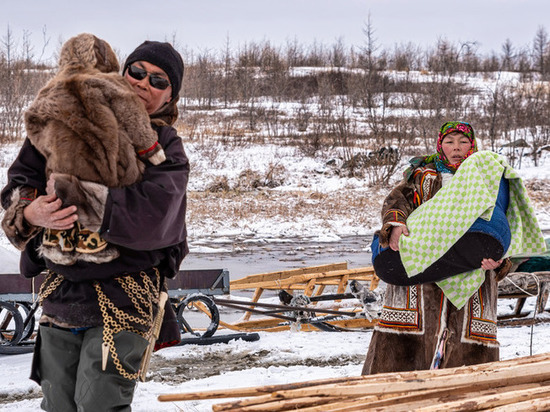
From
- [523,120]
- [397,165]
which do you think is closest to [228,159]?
[397,165]

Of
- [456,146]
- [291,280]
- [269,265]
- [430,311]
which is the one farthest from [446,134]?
[269,265]

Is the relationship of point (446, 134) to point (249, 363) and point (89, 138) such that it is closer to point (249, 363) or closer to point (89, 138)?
point (89, 138)

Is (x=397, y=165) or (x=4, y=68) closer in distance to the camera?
(x=397, y=165)

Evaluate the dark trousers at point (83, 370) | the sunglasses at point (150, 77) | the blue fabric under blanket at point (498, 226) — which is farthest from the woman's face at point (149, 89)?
the blue fabric under blanket at point (498, 226)

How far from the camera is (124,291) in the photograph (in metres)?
2.17

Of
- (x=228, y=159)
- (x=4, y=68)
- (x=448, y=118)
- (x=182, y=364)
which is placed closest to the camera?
(x=182, y=364)

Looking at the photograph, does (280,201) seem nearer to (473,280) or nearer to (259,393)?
(473,280)

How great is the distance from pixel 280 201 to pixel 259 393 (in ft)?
54.6

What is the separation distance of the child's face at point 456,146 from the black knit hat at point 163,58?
5.81 feet

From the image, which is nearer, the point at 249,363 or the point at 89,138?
the point at 89,138

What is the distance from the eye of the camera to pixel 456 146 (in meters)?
3.60

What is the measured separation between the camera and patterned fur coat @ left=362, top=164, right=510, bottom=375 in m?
3.45

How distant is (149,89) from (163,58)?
13 centimetres

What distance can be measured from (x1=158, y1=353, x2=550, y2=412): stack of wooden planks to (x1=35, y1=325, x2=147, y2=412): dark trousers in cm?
54
